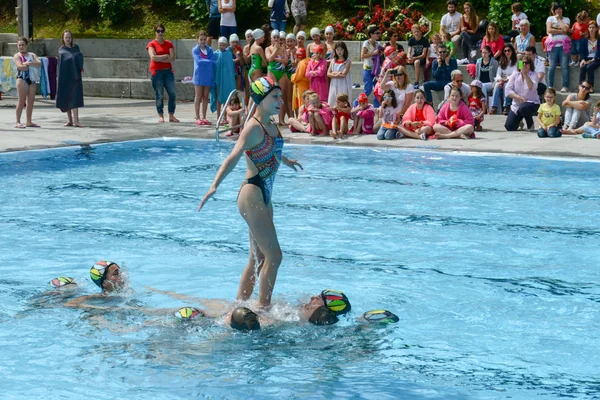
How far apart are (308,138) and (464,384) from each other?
37.1ft

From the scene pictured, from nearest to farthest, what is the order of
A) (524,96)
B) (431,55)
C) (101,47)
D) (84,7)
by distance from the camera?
(524,96), (431,55), (101,47), (84,7)

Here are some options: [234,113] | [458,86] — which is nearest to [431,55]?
[458,86]

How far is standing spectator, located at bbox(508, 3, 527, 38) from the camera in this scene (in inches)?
776

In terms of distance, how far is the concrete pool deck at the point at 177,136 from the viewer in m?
15.1

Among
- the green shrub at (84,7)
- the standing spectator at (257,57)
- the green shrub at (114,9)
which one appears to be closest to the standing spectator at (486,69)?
the standing spectator at (257,57)

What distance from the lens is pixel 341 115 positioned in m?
17.0

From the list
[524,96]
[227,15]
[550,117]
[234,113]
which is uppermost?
[227,15]

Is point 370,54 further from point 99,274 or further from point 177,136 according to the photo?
point 99,274

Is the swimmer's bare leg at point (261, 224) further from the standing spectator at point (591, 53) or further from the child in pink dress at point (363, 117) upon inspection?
the standing spectator at point (591, 53)

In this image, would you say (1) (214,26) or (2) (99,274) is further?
(1) (214,26)

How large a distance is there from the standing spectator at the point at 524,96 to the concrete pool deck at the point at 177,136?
0.28m

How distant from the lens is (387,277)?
8.29 meters

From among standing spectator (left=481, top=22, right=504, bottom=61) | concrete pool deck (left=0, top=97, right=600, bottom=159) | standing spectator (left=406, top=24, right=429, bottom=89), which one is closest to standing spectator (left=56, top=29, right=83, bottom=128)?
concrete pool deck (left=0, top=97, right=600, bottom=159)

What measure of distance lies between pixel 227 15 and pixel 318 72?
492 centimetres
